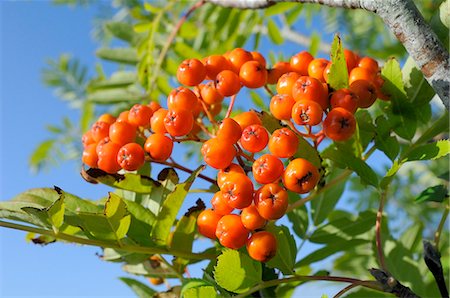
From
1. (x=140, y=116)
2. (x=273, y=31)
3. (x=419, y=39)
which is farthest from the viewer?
(x=273, y=31)

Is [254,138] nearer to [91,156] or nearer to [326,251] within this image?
[91,156]

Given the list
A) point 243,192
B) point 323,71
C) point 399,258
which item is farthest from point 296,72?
point 399,258

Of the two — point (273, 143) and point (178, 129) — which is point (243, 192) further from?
point (178, 129)

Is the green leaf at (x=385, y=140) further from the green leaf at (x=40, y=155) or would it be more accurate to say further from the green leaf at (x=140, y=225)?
the green leaf at (x=40, y=155)

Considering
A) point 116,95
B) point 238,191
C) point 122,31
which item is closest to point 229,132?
point 238,191

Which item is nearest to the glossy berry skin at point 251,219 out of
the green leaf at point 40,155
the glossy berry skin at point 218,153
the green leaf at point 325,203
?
the glossy berry skin at point 218,153

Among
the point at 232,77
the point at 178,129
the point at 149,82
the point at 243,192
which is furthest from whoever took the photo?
the point at 149,82

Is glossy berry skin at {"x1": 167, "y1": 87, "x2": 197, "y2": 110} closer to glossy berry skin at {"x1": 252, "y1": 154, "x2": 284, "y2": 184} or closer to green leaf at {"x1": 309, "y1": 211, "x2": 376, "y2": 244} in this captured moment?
glossy berry skin at {"x1": 252, "y1": 154, "x2": 284, "y2": 184}
